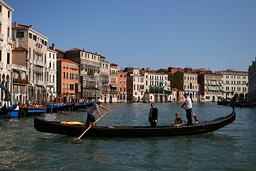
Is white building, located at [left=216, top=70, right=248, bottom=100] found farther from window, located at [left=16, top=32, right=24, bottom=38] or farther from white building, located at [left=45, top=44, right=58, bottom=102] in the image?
window, located at [left=16, top=32, right=24, bottom=38]

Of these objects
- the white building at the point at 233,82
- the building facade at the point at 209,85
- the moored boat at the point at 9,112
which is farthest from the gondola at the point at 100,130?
the white building at the point at 233,82

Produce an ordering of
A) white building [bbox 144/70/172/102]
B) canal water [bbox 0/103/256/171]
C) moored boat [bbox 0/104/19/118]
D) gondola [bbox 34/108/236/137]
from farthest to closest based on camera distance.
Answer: white building [bbox 144/70/172/102] → moored boat [bbox 0/104/19/118] → gondola [bbox 34/108/236/137] → canal water [bbox 0/103/256/171]

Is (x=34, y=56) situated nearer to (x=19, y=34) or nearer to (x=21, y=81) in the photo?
(x=19, y=34)

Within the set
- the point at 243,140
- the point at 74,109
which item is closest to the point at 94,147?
the point at 243,140

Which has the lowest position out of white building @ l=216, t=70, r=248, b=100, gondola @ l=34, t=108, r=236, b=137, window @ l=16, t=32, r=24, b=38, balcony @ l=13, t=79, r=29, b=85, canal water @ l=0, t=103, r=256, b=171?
canal water @ l=0, t=103, r=256, b=171

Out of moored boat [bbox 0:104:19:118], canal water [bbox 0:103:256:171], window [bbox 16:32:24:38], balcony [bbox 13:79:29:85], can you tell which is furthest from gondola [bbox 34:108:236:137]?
window [bbox 16:32:24:38]

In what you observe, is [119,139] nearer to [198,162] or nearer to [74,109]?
[198,162]

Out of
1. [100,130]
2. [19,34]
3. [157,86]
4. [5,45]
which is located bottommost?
[100,130]

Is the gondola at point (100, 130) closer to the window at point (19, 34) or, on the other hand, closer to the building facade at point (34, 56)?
the building facade at point (34, 56)

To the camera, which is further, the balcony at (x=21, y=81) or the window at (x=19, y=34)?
the window at (x=19, y=34)

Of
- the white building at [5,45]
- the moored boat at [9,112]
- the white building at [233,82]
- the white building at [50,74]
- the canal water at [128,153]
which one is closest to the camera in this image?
the canal water at [128,153]

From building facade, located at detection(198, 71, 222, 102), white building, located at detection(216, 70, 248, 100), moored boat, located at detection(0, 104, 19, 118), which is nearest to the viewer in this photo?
moored boat, located at detection(0, 104, 19, 118)

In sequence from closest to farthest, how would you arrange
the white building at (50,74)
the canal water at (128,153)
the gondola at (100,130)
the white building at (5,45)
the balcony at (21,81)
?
the canal water at (128,153), the gondola at (100,130), the white building at (5,45), the balcony at (21,81), the white building at (50,74)

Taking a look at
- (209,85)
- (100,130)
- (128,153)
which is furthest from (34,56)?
(209,85)
